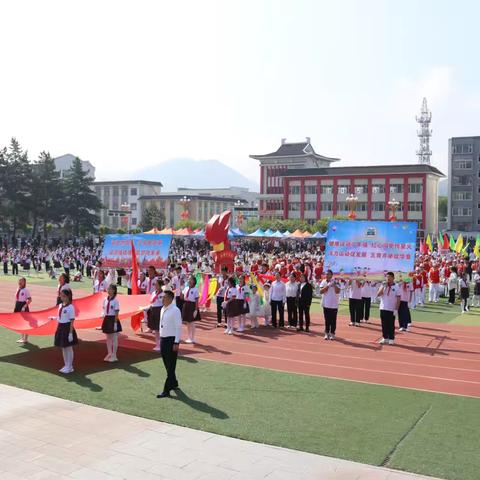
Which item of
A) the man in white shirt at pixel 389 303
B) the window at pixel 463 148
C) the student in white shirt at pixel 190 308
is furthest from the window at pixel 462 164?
the student in white shirt at pixel 190 308

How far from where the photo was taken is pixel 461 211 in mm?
76000

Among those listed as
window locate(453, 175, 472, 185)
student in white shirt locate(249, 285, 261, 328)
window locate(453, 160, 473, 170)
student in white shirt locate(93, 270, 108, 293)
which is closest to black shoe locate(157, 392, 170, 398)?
student in white shirt locate(93, 270, 108, 293)

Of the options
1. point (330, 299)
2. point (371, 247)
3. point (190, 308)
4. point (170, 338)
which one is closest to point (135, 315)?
point (190, 308)

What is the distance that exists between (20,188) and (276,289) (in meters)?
52.9

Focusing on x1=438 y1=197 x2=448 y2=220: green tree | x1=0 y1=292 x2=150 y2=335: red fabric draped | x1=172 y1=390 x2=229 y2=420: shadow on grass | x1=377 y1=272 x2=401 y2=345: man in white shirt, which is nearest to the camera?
x1=172 y1=390 x2=229 y2=420: shadow on grass

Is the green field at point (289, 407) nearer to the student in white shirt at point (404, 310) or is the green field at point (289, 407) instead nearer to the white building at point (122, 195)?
the student in white shirt at point (404, 310)

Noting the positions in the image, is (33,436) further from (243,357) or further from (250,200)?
(250,200)

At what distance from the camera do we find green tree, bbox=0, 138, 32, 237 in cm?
6094

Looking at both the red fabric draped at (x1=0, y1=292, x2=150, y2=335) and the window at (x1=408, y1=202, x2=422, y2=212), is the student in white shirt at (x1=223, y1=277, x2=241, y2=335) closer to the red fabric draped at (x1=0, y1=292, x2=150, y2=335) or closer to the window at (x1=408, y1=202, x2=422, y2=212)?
the red fabric draped at (x1=0, y1=292, x2=150, y2=335)

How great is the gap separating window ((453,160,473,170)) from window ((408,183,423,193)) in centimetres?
553

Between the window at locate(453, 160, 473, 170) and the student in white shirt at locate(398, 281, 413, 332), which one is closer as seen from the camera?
the student in white shirt at locate(398, 281, 413, 332)

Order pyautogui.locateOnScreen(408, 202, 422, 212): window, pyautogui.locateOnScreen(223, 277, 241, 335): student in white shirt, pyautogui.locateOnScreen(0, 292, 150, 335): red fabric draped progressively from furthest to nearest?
pyautogui.locateOnScreen(408, 202, 422, 212): window < pyautogui.locateOnScreen(223, 277, 241, 335): student in white shirt < pyautogui.locateOnScreen(0, 292, 150, 335): red fabric draped

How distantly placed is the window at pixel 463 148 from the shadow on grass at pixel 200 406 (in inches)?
2898

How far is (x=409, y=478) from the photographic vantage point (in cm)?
609
